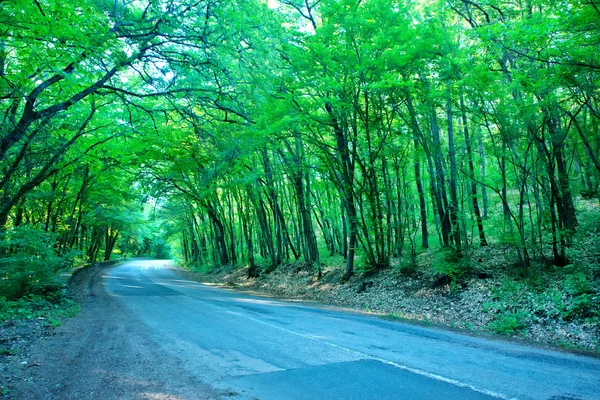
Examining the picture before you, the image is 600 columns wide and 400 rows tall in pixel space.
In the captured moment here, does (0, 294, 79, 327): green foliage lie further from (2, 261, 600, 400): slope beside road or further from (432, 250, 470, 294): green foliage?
(432, 250, 470, 294): green foliage

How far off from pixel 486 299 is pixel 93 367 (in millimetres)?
9157

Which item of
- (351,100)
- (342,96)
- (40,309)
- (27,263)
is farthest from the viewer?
(351,100)

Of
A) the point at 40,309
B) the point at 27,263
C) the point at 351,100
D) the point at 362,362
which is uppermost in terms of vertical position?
the point at 351,100

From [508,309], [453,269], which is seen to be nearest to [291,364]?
[508,309]

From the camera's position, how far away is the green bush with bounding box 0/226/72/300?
33.4 ft

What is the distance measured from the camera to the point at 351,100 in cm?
1329

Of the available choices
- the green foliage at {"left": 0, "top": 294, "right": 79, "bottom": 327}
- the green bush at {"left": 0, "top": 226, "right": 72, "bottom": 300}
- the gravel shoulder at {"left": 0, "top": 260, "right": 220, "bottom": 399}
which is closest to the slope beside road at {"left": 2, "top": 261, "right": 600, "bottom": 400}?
the gravel shoulder at {"left": 0, "top": 260, "right": 220, "bottom": 399}

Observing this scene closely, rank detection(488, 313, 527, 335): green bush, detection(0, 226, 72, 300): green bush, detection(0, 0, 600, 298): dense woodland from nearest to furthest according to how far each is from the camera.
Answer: detection(0, 0, 600, 298): dense woodland < detection(488, 313, 527, 335): green bush < detection(0, 226, 72, 300): green bush

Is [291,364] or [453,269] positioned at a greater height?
[453,269]

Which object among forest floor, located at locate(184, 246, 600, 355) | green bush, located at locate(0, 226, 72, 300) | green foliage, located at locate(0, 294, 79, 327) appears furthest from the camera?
green bush, located at locate(0, 226, 72, 300)

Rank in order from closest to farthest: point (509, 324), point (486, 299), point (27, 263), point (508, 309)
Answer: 1. point (509, 324)
2. point (508, 309)
3. point (486, 299)
4. point (27, 263)

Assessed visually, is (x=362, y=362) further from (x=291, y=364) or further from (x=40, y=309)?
(x=40, y=309)

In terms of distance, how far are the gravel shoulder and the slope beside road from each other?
0.05 ft

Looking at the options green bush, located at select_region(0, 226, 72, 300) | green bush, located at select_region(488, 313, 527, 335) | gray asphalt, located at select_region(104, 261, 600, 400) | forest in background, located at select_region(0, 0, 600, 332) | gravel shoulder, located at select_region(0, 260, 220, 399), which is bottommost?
green bush, located at select_region(488, 313, 527, 335)
